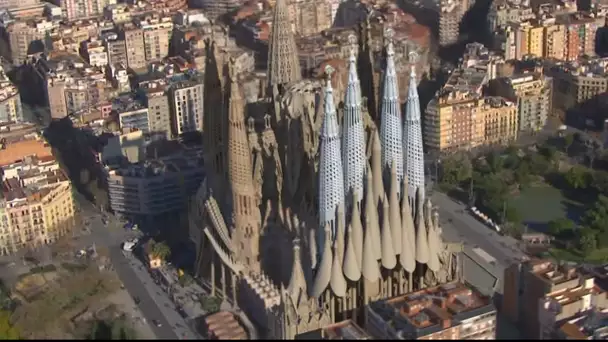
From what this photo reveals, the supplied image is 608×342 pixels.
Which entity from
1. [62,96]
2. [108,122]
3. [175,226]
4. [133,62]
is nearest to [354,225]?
[175,226]

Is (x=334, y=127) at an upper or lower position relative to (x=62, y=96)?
upper

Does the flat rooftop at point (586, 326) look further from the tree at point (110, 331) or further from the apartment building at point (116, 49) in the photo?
the apartment building at point (116, 49)

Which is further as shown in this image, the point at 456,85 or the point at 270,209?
the point at 456,85

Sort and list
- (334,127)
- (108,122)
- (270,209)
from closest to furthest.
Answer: (334,127), (270,209), (108,122)

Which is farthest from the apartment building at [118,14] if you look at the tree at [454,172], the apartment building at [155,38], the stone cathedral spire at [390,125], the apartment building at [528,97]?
the stone cathedral spire at [390,125]

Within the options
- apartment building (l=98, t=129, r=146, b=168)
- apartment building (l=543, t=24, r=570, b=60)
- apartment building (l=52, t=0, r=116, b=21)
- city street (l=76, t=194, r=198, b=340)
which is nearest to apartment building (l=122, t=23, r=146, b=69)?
apartment building (l=52, t=0, r=116, b=21)

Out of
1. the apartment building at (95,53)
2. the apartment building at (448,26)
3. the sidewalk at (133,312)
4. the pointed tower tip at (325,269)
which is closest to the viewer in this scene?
the sidewalk at (133,312)

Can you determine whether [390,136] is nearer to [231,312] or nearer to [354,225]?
[354,225]
